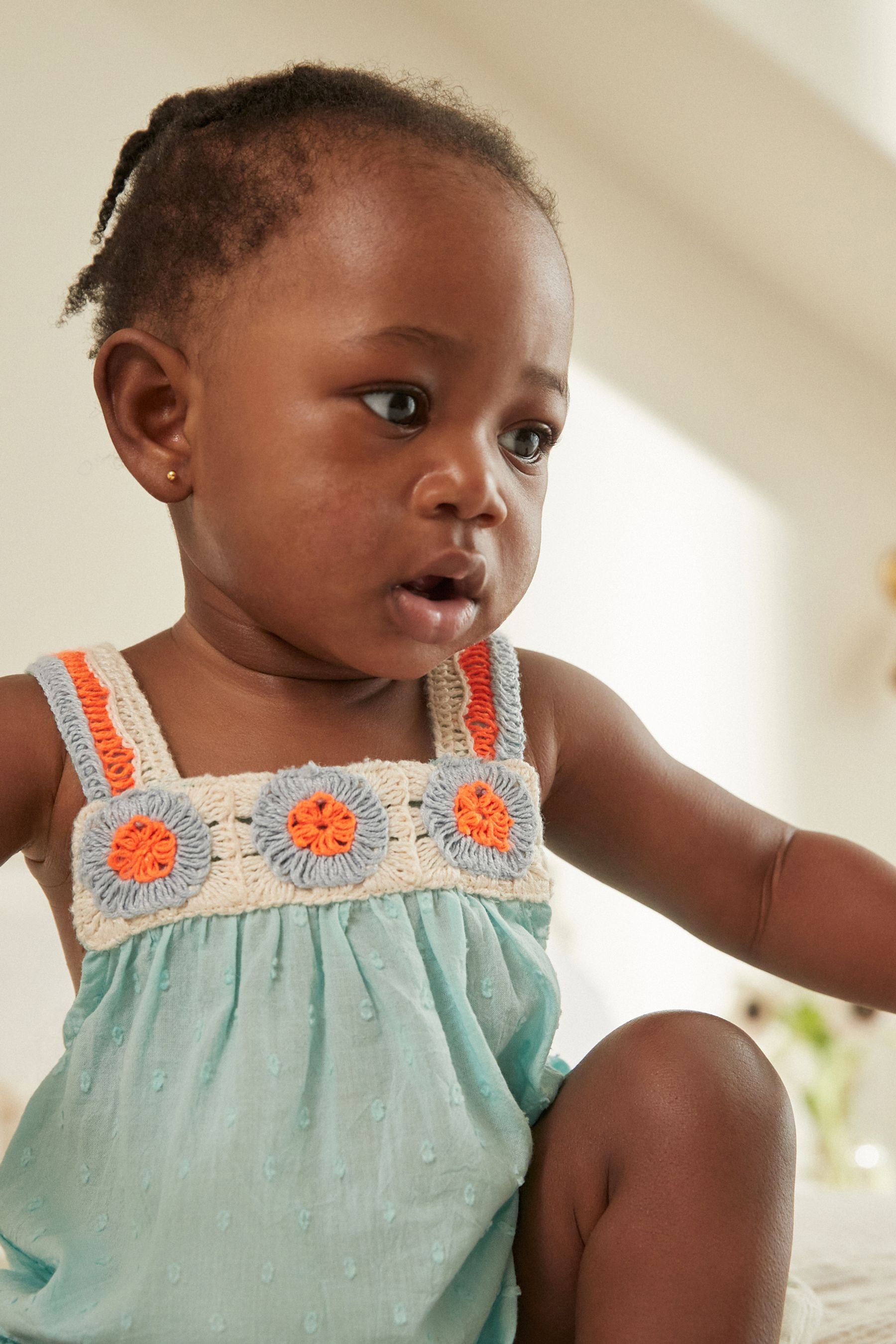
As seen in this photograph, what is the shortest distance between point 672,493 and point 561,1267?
1423mm

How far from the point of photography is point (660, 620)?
194 centimetres

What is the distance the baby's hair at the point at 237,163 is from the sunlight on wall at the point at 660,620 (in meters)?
0.97

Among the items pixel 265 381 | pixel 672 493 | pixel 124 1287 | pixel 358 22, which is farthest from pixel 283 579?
pixel 672 493

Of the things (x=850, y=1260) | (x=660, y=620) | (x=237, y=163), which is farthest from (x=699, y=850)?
(x=660, y=620)

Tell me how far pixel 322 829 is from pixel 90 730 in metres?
0.13

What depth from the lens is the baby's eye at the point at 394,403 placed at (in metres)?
0.65

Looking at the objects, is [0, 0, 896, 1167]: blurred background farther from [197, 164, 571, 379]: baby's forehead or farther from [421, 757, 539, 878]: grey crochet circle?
[197, 164, 571, 379]: baby's forehead

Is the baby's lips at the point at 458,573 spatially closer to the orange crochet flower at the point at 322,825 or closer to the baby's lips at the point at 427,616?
the baby's lips at the point at 427,616

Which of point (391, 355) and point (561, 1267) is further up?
point (391, 355)

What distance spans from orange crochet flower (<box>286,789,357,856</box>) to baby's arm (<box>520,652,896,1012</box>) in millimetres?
152

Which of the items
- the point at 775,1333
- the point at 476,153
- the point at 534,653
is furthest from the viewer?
the point at 534,653

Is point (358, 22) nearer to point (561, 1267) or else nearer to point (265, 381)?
point (265, 381)

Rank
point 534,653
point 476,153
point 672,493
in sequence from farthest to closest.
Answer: point 672,493
point 534,653
point 476,153

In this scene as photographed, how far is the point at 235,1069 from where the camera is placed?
63 cm
